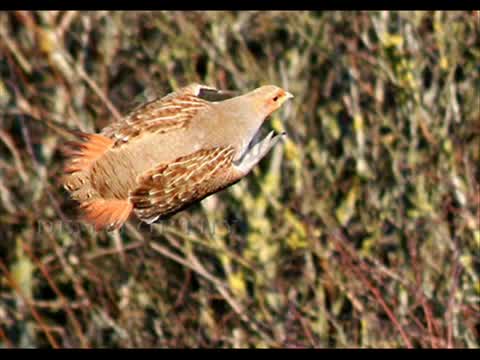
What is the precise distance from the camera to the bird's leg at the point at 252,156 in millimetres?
3043

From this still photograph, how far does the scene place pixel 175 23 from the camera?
26.5 feet

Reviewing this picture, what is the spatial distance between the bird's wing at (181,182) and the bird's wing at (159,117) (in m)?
0.15

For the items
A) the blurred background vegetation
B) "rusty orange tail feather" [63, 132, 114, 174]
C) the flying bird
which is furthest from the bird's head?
the blurred background vegetation

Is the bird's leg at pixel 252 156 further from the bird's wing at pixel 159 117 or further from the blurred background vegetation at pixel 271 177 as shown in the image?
the blurred background vegetation at pixel 271 177

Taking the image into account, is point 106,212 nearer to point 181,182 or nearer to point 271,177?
point 181,182

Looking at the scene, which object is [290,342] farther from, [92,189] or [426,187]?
[92,189]

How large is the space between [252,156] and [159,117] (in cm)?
39

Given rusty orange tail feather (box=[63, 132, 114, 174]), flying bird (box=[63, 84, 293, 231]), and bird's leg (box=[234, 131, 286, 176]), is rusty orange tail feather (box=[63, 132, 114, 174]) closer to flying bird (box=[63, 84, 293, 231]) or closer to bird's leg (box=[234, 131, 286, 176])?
flying bird (box=[63, 84, 293, 231])

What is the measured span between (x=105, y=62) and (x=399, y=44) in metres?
2.07

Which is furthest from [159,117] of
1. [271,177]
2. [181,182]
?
[271,177]

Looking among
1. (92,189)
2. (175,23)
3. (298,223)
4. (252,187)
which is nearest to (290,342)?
(298,223)

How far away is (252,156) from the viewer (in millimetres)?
3189

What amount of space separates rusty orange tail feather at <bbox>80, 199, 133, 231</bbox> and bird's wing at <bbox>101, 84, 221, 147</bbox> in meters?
0.19

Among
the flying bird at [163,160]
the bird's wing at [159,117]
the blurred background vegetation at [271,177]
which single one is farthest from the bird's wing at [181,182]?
the blurred background vegetation at [271,177]
